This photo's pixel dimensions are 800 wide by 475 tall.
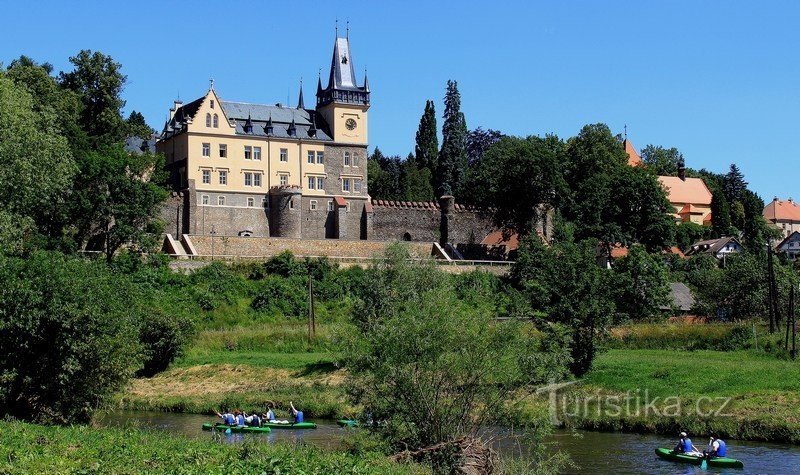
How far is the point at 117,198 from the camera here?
64500 mm

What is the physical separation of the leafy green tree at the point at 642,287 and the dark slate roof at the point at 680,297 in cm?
88

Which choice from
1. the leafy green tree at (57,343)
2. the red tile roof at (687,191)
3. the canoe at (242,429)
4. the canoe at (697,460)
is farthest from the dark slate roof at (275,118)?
the red tile roof at (687,191)

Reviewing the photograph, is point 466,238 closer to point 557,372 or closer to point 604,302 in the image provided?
point 604,302

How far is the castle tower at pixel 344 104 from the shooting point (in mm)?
81062

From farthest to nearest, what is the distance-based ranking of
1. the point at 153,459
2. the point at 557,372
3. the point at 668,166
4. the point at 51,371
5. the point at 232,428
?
the point at 668,166 → the point at 232,428 → the point at 51,371 → the point at 557,372 → the point at 153,459

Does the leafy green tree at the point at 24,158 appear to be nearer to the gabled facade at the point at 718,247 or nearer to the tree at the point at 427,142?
the tree at the point at 427,142

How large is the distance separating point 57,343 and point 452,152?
7211cm

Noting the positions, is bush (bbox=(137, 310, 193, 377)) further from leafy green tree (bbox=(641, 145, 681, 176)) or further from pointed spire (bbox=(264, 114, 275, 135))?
leafy green tree (bbox=(641, 145, 681, 176))

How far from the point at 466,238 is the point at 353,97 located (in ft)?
46.3

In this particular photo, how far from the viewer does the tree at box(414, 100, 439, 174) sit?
354 feet

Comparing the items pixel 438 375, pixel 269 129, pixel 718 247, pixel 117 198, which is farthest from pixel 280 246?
pixel 718 247

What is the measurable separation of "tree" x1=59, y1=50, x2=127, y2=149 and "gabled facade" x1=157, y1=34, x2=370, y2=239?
4627 millimetres

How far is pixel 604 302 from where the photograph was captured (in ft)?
147

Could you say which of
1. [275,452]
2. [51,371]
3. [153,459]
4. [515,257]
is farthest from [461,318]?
[515,257]
